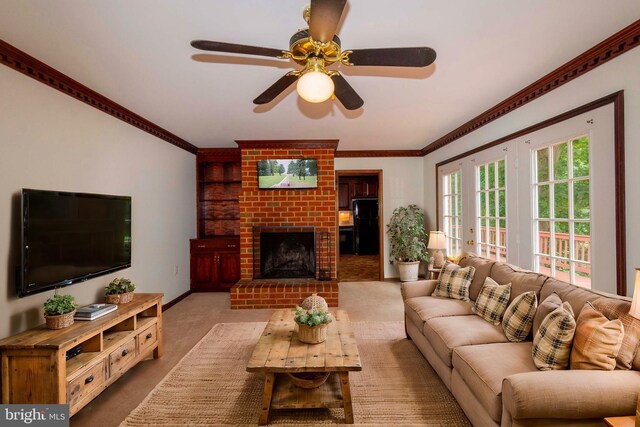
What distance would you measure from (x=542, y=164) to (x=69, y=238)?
4198mm

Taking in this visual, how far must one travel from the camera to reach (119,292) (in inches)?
104

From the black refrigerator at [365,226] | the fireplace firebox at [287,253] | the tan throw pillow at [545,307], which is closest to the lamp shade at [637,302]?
the tan throw pillow at [545,307]

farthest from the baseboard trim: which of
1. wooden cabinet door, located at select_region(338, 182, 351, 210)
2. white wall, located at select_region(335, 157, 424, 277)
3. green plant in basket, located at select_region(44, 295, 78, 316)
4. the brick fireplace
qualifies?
wooden cabinet door, located at select_region(338, 182, 351, 210)

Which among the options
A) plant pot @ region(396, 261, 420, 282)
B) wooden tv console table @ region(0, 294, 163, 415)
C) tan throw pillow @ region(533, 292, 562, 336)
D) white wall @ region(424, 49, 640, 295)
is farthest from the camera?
plant pot @ region(396, 261, 420, 282)

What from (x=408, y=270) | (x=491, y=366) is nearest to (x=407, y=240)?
(x=408, y=270)

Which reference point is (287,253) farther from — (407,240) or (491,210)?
(491,210)

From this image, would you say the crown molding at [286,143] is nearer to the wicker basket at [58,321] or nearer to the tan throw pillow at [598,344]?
the wicker basket at [58,321]

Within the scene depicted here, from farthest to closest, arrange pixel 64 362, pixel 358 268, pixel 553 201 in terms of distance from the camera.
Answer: pixel 358 268
pixel 553 201
pixel 64 362

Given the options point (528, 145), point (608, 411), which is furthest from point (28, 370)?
point (528, 145)

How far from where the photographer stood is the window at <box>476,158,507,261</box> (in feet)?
11.7

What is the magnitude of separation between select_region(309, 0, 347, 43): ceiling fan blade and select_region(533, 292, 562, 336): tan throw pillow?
2.03 metres

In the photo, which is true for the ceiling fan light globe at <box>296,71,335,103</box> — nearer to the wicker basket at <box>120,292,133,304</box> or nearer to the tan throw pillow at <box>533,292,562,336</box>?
Answer: the tan throw pillow at <box>533,292,562,336</box>

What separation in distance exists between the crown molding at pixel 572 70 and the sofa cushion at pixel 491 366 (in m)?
2.07

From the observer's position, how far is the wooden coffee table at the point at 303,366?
1863 mm
